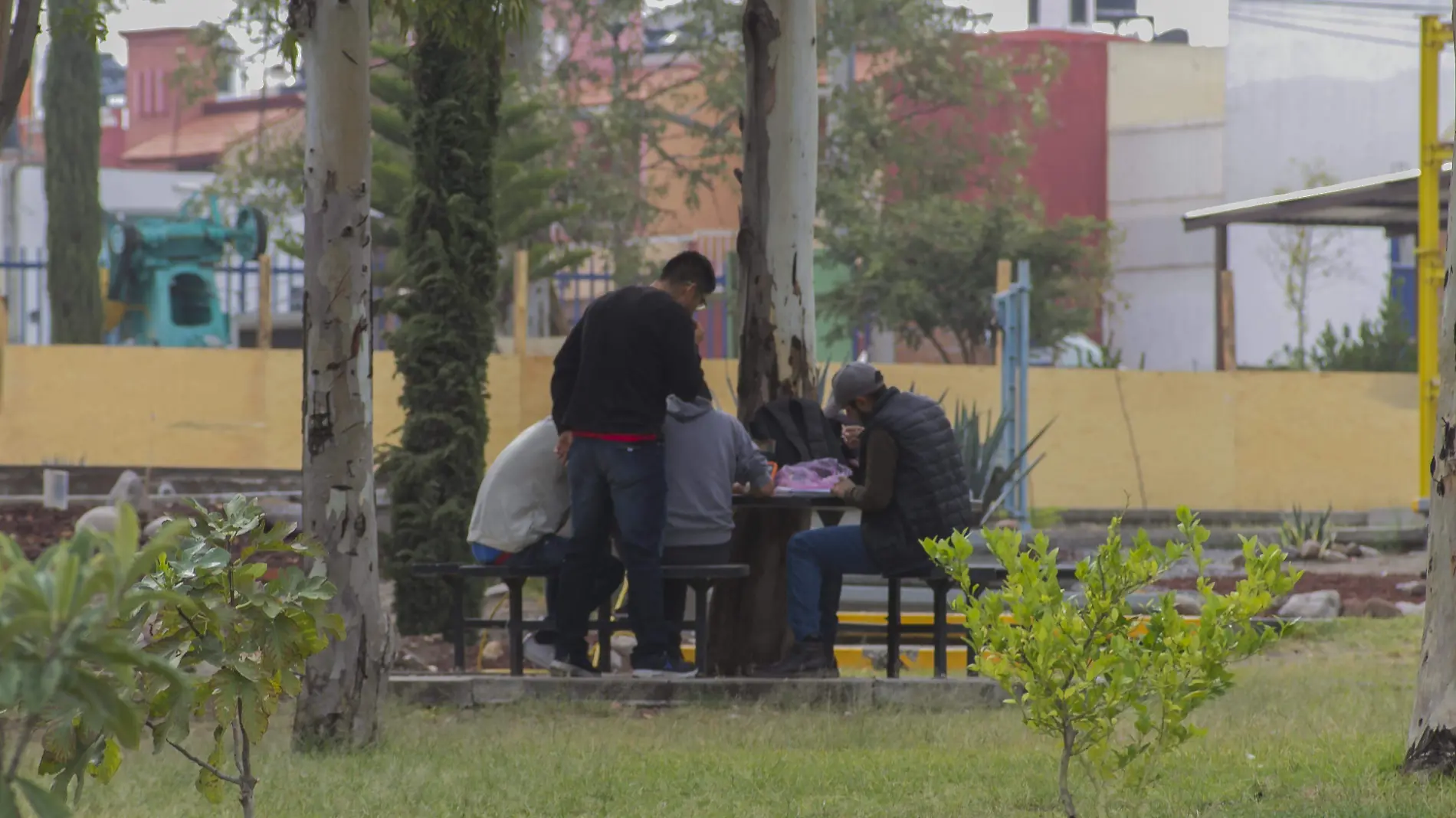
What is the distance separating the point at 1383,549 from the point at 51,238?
64.2ft

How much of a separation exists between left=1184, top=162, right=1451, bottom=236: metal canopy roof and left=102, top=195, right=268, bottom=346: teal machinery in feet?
48.9

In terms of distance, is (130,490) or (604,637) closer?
(604,637)

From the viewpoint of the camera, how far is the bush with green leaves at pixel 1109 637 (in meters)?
4.49

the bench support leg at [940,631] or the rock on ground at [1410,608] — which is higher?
the bench support leg at [940,631]

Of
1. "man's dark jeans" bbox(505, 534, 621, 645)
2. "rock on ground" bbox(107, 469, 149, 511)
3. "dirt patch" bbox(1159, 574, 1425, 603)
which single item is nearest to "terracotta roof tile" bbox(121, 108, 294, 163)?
"rock on ground" bbox(107, 469, 149, 511)

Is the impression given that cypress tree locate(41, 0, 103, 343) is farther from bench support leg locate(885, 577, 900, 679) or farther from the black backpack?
bench support leg locate(885, 577, 900, 679)

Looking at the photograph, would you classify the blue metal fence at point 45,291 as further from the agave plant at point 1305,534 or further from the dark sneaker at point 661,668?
the dark sneaker at point 661,668

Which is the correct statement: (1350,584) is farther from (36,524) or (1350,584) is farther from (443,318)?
(36,524)

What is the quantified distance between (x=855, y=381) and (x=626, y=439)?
95 cm

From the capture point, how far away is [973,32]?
113 ft

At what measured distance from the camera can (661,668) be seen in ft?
27.3


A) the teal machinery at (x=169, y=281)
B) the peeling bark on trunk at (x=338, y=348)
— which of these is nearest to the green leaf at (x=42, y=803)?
the peeling bark on trunk at (x=338, y=348)

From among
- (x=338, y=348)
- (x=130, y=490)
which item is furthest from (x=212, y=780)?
(x=130, y=490)

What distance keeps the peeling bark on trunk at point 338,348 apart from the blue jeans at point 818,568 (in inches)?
83.0
